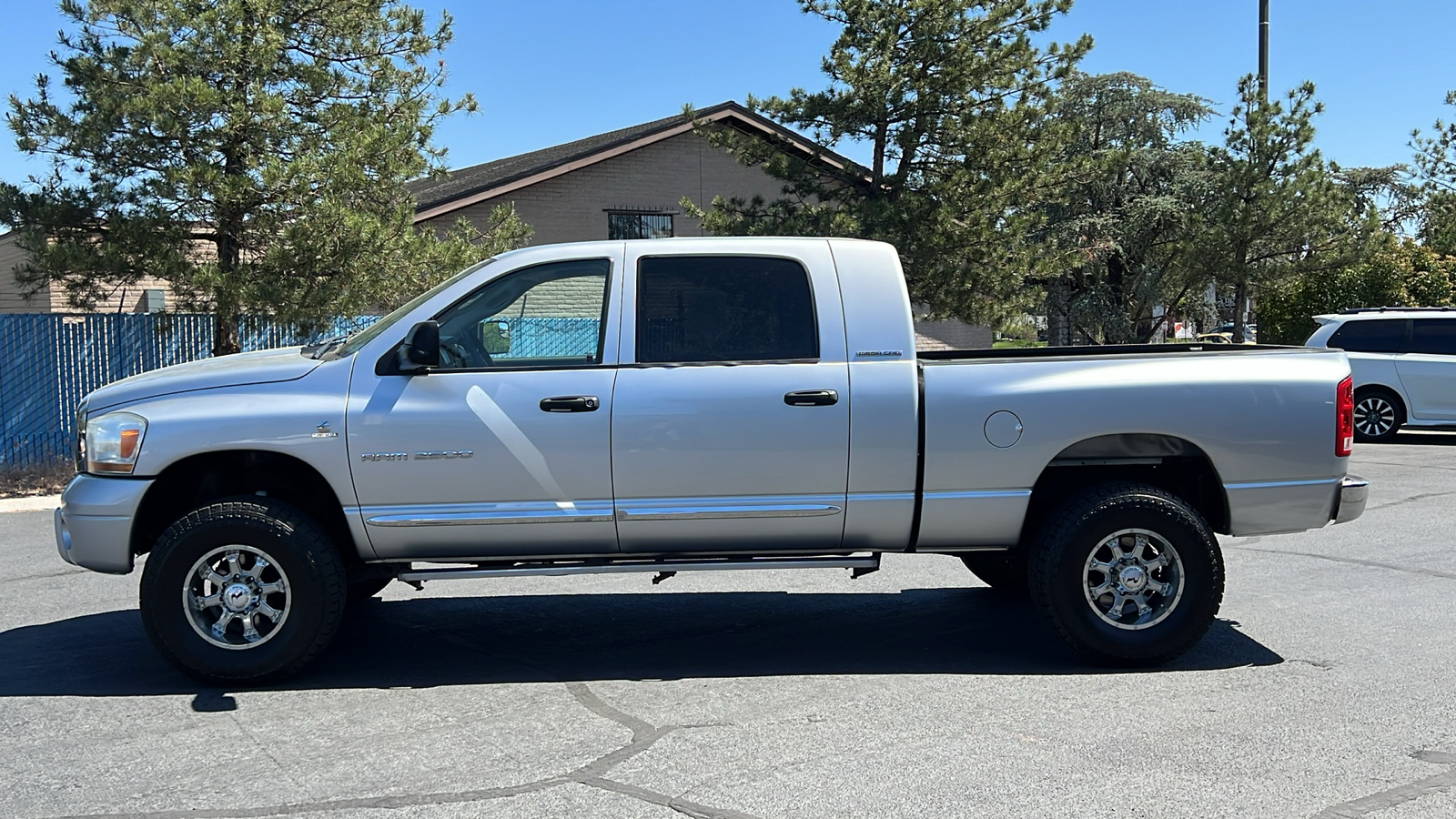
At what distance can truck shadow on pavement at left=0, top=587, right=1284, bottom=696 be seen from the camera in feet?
19.6

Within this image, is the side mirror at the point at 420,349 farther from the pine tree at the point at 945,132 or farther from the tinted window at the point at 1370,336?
the tinted window at the point at 1370,336

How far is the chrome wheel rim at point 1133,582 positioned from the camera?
595 cm

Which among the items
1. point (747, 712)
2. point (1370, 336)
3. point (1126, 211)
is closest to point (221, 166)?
point (747, 712)

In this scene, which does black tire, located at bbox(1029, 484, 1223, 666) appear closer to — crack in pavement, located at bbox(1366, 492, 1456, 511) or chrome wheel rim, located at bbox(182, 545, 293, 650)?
chrome wheel rim, located at bbox(182, 545, 293, 650)

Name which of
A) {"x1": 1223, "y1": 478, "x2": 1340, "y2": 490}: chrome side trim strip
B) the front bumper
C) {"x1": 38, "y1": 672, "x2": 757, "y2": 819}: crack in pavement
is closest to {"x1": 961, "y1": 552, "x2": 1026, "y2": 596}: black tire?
{"x1": 1223, "y1": 478, "x2": 1340, "y2": 490}: chrome side trim strip

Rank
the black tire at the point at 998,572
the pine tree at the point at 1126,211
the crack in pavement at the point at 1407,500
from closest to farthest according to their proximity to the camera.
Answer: the black tire at the point at 998,572 → the crack in pavement at the point at 1407,500 → the pine tree at the point at 1126,211

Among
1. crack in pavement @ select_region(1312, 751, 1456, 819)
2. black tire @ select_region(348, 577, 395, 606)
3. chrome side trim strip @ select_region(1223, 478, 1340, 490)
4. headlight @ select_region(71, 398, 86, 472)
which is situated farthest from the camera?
black tire @ select_region(348, 577, 395, 606)

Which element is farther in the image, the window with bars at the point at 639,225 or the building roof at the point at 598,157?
the window with bars at the point at 639,225

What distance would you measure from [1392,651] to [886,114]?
12.9m

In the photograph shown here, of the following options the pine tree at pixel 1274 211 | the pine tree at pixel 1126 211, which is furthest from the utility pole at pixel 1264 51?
the pine tree at pixel 1126 211

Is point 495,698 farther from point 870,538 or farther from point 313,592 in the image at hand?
point 870,538

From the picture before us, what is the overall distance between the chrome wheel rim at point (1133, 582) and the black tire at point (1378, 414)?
12773 millimetres

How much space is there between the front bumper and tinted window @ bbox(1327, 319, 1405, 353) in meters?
15.4

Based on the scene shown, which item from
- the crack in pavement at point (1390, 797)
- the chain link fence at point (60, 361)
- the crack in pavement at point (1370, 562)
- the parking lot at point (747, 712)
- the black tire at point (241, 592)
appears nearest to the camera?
the crack in pavement at point (1390, 797)
